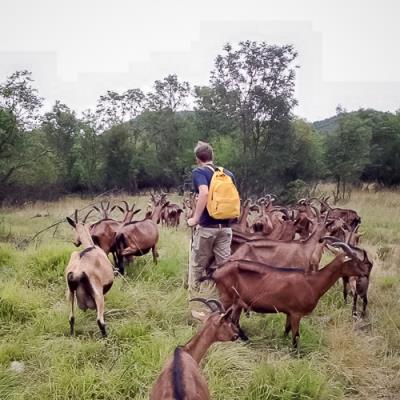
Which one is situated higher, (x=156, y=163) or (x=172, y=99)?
(x=172, y=99)

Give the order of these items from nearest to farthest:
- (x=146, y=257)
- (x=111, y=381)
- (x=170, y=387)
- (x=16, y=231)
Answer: (x=170, y=387), (x=111, y=381), (x=146, y=257), (x=16, y=231)

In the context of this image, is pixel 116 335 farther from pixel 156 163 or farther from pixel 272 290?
pixel 156 163

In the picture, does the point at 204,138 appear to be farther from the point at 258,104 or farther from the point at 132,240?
the point at 132,240

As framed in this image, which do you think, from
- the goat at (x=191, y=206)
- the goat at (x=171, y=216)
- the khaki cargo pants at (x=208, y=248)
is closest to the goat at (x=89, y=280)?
the khaki cargo pants at (x=208, y=248)

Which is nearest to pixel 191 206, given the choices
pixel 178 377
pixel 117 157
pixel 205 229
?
pixel 205 229

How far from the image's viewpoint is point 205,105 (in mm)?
27219

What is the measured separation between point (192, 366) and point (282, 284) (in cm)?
207

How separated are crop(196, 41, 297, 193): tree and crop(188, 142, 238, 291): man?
43.8 feet

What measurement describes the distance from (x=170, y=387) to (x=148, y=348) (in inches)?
77.6

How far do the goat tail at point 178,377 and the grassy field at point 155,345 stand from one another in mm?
1157

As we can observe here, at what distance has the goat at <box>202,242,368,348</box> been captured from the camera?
512cm

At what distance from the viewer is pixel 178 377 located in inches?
118

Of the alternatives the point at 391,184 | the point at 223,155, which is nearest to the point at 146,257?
the point at 223,155

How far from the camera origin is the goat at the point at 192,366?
9.53 feet
